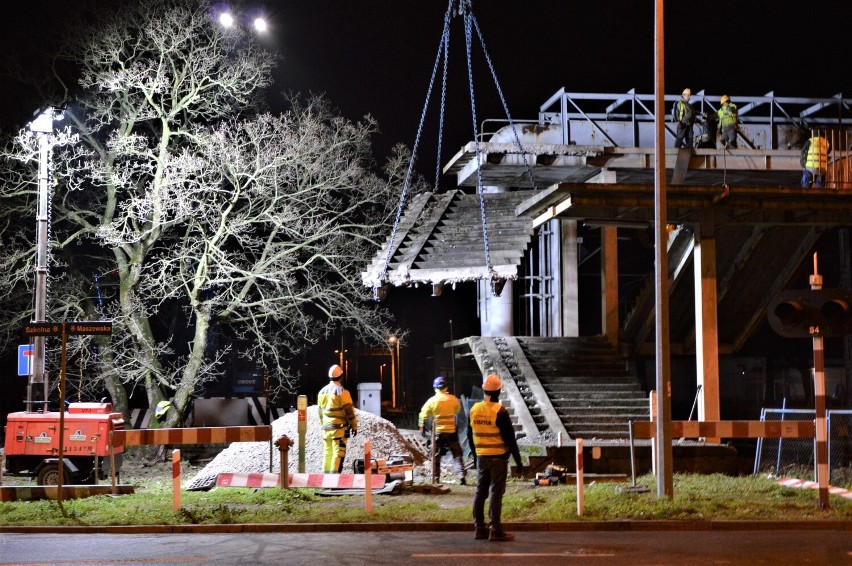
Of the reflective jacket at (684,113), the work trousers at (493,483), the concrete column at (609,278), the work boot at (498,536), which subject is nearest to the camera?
the work trousers at (493,483)

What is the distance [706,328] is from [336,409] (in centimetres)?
918

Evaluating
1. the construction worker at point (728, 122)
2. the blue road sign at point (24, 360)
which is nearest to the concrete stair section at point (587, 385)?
the construction worker at point (728, 122)

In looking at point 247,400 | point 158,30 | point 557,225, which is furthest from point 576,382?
point 158,30

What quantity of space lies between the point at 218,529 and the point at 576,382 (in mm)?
13920

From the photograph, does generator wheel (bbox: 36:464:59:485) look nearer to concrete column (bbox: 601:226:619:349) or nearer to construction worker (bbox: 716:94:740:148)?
concrete column (bbox: 601:226:619:349)

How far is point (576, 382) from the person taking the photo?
24625mm

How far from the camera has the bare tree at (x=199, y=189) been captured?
2456 centimetres

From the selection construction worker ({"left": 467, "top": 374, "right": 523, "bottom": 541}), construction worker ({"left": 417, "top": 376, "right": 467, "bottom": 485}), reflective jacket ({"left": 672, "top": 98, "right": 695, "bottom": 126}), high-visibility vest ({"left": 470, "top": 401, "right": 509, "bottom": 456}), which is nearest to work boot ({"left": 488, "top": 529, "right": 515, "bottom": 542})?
construction worker ({"left": 467, "top": 374, "right": 523, "bottom": 541})

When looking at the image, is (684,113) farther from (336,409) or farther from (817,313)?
(336,409)

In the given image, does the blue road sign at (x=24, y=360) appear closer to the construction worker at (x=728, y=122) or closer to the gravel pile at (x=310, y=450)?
the gravel pile at (x=310, y=450)

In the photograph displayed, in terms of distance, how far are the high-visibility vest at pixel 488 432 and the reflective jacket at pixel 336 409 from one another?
18.7ft

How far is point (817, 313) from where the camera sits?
1281cm

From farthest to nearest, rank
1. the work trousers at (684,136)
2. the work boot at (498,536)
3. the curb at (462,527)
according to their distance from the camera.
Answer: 1. the work trousers at (684,136)
2. the curb at (462,527)
3. the work boot at (498,536)

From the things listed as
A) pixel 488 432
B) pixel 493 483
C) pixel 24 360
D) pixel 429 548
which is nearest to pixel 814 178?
pixel 488 432
